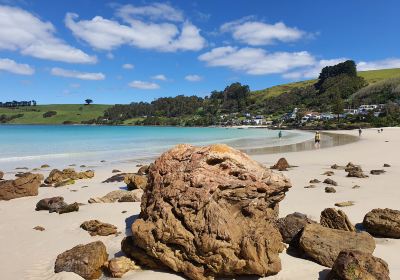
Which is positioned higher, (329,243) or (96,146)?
(329,243)

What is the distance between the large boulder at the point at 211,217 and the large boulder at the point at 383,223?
2.62 m

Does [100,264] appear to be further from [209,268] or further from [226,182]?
[226,182]

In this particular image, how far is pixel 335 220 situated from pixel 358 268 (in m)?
2.74

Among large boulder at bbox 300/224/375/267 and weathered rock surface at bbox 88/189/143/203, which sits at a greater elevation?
large boulder at bbox 300/224/375/267

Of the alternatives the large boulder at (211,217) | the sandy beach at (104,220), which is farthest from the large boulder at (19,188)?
the large boulder at (211,217)

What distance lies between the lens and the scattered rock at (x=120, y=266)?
695 centimetres

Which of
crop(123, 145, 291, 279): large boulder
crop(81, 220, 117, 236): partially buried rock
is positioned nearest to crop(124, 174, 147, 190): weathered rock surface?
crop(81, 220, 117, 236): partially buried rock

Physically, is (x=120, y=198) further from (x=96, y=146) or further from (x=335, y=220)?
(x=96, y=146)

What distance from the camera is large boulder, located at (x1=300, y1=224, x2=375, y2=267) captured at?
714cm

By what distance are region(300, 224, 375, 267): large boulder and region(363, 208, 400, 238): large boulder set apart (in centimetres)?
119

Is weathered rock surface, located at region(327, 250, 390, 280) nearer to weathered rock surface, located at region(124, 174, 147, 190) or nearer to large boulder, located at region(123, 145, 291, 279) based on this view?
large boulder, located at region(123, 145, 291, 279)

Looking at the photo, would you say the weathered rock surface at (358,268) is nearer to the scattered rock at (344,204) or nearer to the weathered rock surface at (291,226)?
the weathered rock surface at (291,226)

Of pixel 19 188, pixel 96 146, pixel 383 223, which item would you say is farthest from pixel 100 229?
pixel 96 146

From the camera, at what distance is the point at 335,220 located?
27.8 feet
